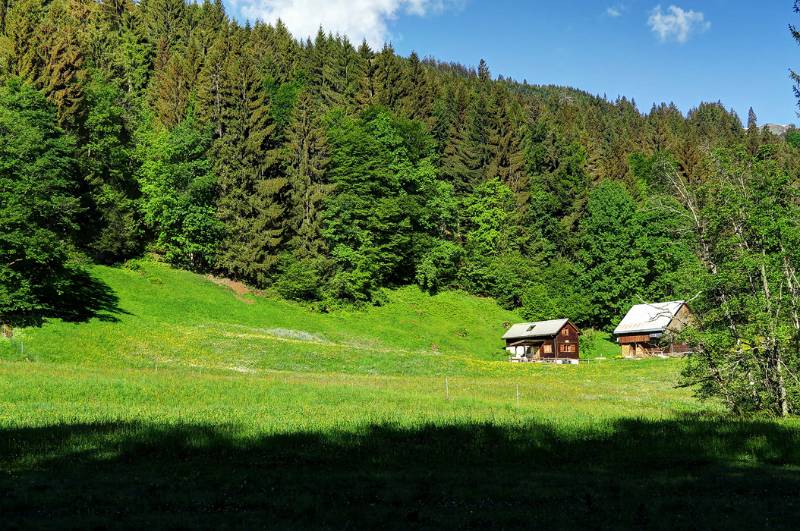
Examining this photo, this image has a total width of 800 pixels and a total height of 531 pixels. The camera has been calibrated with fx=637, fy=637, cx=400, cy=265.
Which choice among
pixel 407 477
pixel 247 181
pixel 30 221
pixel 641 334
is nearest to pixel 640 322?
pixel 641 334

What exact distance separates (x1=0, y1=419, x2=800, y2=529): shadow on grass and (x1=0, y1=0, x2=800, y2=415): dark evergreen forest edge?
87.1 feet

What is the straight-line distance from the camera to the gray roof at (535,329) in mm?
67125

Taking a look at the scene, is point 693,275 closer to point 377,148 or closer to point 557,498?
point 557,498

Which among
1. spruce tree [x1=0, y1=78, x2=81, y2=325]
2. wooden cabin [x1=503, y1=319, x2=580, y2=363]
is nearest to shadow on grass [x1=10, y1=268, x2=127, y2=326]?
spruce tree [x1=0, y1=78, x2=81, y2=325]

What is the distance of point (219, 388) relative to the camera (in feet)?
95.0

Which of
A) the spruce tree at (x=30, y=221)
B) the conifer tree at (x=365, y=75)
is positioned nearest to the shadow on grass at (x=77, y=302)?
the spruce tree at (x=30, y=221)

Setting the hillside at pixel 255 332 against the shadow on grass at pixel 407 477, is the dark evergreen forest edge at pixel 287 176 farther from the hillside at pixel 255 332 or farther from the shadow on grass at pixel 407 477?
the shadow on grass at pixel 407 477

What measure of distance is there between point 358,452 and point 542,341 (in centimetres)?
5401

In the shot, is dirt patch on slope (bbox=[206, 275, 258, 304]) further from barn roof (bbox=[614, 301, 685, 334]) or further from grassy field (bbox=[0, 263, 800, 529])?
barn roof (bbox=[614, 301, 685, 334])

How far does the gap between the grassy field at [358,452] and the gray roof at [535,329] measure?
25428 millimetres

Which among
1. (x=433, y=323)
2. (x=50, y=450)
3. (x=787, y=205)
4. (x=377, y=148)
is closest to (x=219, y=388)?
(x=50, y=450)

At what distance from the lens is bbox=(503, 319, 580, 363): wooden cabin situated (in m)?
66.9

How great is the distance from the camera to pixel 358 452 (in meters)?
15.9

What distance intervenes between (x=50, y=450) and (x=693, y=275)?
Answer: 70.0 feet
